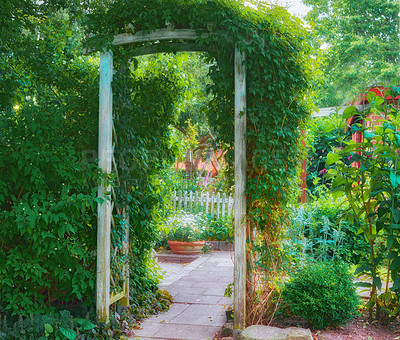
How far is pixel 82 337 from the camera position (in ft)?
12.0

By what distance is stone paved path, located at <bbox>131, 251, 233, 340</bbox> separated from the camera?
168 inches

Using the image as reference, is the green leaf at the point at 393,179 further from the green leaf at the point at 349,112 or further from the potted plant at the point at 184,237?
the potted plant at the point at 184,237

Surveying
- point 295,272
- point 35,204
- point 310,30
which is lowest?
point 295,272

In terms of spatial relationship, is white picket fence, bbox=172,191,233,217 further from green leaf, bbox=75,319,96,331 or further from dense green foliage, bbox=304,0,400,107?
dense green foliage, bbox=304,0,400,107

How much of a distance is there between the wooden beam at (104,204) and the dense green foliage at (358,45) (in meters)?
13.9

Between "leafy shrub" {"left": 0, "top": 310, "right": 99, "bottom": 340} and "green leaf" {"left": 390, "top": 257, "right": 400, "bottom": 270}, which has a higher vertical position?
"green leaf" {"left": 390, "top": 257, "right": 400, "bottom": 270}

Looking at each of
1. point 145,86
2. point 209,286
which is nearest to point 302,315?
point 209,286

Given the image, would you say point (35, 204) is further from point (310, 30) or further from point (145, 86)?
point (310, 30)

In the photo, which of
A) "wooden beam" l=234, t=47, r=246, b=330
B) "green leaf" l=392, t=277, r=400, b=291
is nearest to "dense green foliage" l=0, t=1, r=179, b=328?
"wooden beam" l=234, t=47, r=246, b=330

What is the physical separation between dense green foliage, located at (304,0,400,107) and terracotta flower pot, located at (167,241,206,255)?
10.5m

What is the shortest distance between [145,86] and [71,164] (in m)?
1.32

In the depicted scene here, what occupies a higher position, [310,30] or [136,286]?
[310,30]

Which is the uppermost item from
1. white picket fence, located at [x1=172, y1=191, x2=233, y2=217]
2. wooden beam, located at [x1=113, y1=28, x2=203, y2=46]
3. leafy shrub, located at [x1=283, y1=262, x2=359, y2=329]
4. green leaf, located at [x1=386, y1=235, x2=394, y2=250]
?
wooden beam, located at [x1=113, y1=28, x2=203, y2=46]

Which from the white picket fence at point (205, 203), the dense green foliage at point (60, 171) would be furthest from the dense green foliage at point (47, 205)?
the white picket fence at point (205, 203)
